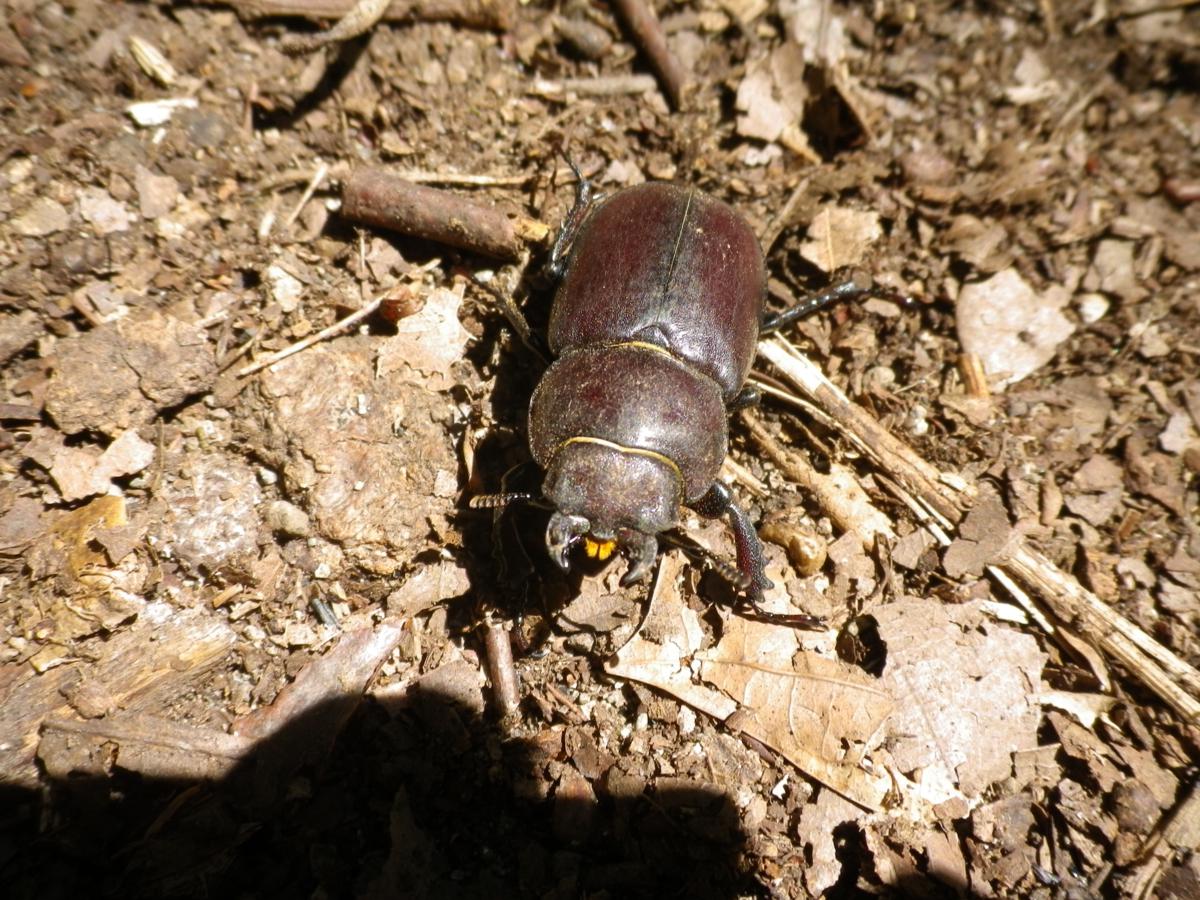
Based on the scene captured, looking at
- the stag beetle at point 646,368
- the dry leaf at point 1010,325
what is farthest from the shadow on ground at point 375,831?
the dry leaf at point 1010,325

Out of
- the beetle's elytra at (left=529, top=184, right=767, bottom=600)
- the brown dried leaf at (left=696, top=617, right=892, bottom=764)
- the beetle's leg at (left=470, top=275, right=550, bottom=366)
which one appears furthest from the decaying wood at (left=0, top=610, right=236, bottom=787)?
the brown dried leaf at (left=696, top=617, right=892, bottom=764)

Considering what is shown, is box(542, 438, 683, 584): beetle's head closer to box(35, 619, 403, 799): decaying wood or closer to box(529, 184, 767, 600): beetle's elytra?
box(529, 184, 767, 600): beetle's elytra

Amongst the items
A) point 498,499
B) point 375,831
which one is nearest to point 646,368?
point 498,499

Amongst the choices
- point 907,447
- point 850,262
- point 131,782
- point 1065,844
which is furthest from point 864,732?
point 131,782

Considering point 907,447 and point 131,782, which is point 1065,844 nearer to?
point 907,447

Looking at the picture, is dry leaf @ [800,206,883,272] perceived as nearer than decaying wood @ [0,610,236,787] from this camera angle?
No

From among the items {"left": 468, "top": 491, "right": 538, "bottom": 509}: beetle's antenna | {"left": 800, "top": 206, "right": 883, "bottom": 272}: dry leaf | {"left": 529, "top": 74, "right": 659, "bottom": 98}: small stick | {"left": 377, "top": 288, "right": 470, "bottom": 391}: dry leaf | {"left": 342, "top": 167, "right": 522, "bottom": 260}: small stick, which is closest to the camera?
{"left": 468, "top": 491, "right": 538, "bottom": 509}: beetle's antenna
